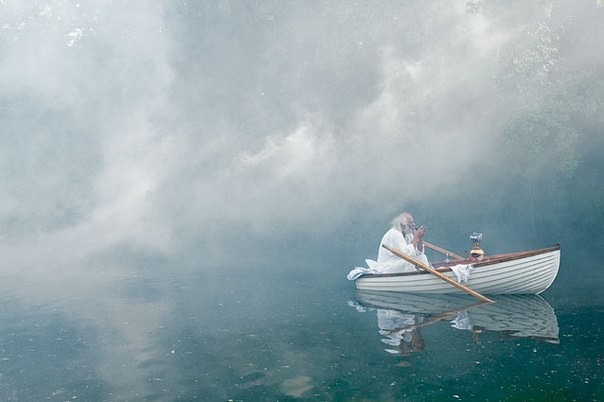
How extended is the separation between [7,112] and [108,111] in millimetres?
11516

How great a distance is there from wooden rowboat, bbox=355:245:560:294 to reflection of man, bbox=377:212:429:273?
64 centimetres

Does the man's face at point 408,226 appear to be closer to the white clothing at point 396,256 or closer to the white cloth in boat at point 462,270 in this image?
the white clothing at point 396,256

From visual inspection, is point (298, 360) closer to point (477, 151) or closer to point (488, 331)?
point (488, 331)

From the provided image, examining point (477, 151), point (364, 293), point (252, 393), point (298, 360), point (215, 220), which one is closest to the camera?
point (252, 393)

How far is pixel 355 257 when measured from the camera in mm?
30703

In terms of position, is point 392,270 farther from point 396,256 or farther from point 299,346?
point 299,346

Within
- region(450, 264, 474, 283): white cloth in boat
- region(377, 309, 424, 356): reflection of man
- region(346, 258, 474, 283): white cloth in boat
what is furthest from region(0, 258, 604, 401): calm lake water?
Result: region(450, 264, 474, 283): white cloth in boat

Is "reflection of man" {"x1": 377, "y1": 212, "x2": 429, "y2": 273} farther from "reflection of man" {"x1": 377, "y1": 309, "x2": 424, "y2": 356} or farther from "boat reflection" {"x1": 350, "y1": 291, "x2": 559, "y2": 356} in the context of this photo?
"reflection of man" {"x1": 377, "y1": 309, "x2": 424, "y2": 356}

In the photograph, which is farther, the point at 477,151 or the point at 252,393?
the point at 477,151

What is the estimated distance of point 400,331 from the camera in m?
12.6

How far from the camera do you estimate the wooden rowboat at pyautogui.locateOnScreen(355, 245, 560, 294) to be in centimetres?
1458

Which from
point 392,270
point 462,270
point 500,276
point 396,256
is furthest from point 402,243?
point 500,276

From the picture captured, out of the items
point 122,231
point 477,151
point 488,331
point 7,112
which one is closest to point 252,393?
point 488,331

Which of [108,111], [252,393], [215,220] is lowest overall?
[252,393]
